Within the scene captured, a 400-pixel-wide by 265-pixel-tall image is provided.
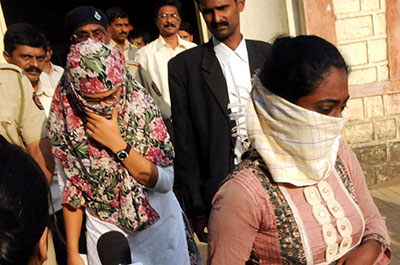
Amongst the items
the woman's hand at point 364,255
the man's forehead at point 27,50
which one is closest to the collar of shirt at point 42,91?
the man's forehead at point 27,50

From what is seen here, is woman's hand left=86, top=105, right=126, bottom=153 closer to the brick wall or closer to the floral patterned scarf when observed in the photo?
the floral patterned scarf

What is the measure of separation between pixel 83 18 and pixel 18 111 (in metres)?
1.20

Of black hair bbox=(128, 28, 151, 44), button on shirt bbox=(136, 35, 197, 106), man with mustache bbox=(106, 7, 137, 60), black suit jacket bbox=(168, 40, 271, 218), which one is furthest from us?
black hair bbox=(128, 28, 151, 44)

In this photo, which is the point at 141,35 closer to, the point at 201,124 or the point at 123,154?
the point at 201,124

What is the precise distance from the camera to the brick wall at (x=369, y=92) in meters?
5.50

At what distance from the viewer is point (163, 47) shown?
510cm

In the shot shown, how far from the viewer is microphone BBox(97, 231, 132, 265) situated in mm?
2367

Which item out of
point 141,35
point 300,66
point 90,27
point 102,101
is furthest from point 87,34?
point 141,35

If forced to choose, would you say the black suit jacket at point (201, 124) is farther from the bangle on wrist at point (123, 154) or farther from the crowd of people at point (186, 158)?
the bangle on wrist at point (123, 154)

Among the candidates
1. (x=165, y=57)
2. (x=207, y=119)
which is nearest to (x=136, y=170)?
(x=207, y=119)

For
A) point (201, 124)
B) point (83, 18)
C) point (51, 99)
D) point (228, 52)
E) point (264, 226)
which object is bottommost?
point (264, 226)

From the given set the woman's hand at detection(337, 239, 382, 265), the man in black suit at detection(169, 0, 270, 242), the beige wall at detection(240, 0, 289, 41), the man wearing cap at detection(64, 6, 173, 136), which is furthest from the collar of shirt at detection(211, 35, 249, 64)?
the beige wall at detection(240, 0, 289, 41)

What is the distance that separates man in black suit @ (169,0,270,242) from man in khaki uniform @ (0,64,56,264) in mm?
816

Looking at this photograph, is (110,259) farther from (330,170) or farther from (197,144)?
(330,170)
